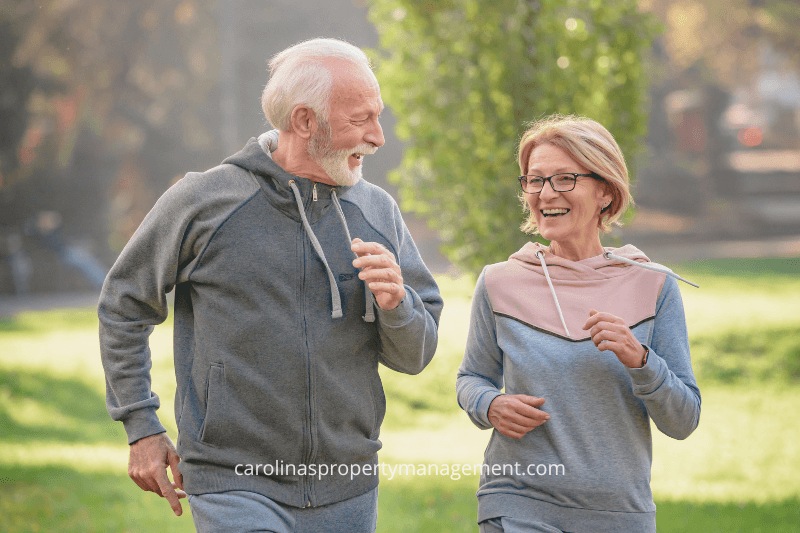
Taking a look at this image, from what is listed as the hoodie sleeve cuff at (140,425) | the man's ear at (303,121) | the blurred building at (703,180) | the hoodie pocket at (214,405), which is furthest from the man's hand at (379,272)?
the blurred building at (703,180)

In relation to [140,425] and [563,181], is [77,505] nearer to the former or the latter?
[140,425]

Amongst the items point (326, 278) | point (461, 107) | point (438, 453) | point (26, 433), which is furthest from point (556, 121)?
point (26, 433)

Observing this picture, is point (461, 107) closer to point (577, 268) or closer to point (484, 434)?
point (484, 434)

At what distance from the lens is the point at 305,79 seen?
261 centimetres

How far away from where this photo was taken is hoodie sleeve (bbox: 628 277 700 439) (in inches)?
90.4

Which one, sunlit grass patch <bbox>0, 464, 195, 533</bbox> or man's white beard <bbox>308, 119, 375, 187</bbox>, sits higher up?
man's white beard <bbox>308, 119, 375, 187</bbox>

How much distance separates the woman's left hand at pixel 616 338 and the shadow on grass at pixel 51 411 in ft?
26.6

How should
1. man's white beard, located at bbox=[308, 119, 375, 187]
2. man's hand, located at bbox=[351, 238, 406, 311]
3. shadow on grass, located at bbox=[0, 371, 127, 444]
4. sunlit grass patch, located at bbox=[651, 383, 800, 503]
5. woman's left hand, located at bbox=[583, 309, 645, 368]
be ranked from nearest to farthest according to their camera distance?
1. woman's left hand, located at bbox=[583, 309, 645, 368]
2. man's hand, located at bbox=[351, 238, 406, 311]
3. man's white beard, located at bbox=[308, 119, 375, 187]
4. sunlit grass patch, located at bbox=[651, 383, 800, 503]
5. shadow on grass, located at bbox=[0, 371, 127, 444]

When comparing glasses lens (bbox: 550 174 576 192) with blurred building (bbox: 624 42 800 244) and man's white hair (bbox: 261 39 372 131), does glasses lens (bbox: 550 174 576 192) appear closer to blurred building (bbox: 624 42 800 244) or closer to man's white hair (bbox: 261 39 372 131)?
man's white hair (bbox: 261 39 372 131)

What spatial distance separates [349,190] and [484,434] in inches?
231

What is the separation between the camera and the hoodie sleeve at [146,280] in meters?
2.56

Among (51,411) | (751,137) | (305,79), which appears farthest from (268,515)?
(751,137)

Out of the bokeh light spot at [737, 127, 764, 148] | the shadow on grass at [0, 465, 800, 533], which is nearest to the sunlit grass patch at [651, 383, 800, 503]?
the shadow on grass at [0, 465, 800, 533]

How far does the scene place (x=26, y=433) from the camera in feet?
30.9
